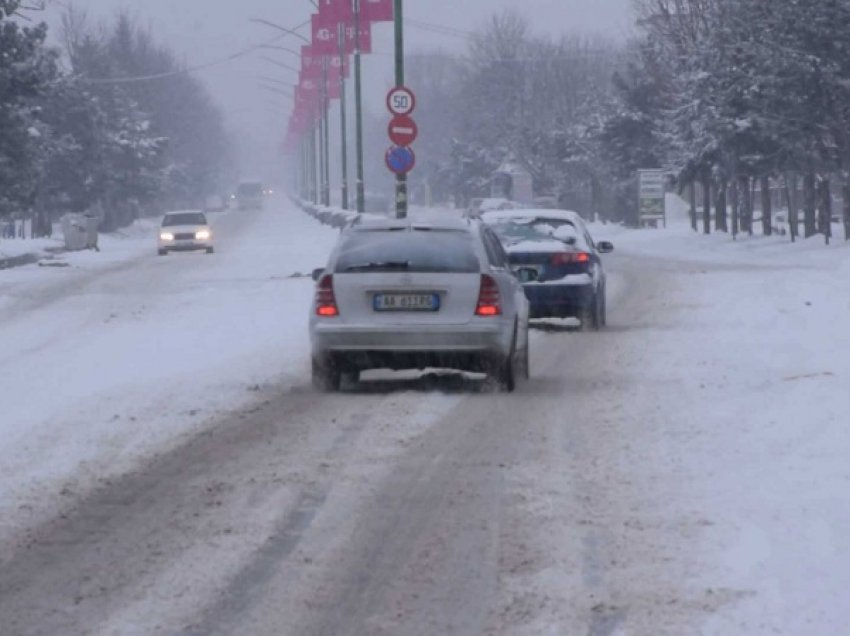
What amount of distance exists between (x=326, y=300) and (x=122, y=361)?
4.09 metres

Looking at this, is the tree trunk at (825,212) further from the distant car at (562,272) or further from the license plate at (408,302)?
the license plate at (408,302)

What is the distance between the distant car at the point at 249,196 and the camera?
147 metres

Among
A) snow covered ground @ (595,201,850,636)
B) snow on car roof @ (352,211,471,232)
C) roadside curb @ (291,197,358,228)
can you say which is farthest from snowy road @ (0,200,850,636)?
roadside curb @ (291,197,358,228)

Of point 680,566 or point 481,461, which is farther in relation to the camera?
point 481,461

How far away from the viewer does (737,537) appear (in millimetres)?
8742

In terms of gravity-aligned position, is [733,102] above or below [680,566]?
above

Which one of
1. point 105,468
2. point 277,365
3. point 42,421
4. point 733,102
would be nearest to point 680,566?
point 105,468

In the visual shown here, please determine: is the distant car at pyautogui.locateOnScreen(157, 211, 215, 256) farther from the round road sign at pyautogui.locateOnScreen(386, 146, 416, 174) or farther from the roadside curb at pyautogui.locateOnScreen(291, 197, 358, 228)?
the round road sign at pyautogui.locateOnScreen(386, 146, 416, 174)

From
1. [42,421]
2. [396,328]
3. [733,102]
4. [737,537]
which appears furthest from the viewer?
[733,102]

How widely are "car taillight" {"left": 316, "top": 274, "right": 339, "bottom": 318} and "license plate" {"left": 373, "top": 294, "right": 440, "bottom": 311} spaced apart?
13.4 inches

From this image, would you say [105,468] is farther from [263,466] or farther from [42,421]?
[42,421]

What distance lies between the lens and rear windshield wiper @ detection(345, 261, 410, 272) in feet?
52.0

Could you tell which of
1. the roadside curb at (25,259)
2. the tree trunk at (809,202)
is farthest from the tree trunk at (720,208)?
the roadside curb at (25,259)

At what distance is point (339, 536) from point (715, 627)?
249cm
